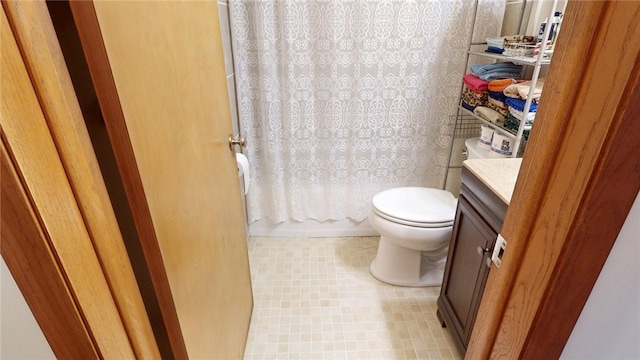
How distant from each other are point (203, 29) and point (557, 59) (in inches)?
34.8

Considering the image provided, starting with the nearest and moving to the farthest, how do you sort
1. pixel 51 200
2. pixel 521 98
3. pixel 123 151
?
pixel 51 200 → pixel 123 151 → pixel 521 98

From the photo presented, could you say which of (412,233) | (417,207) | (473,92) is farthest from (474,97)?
(412,233)

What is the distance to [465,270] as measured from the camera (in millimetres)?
1337

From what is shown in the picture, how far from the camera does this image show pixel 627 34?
1.27ft

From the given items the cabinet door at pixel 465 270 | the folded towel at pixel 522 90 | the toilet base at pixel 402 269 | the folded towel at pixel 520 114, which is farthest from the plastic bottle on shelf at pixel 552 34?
the toilet base at pixel 402 269

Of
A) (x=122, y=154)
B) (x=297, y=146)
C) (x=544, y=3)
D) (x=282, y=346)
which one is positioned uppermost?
(x=544, y=3)

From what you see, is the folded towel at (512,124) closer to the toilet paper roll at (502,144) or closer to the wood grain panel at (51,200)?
the toilet paper roll at (502,144)

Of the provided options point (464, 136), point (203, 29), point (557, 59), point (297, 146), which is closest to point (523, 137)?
point (464, 136)

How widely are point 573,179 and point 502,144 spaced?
117 centimetres

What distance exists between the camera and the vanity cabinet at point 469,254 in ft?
3.71

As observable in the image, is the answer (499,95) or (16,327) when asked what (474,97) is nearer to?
(499,95)

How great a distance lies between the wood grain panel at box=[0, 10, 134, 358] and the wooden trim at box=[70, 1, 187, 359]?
10 cm

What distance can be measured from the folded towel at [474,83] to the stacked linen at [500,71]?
24 mm

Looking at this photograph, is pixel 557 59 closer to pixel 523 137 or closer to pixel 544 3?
pixel 523 137
